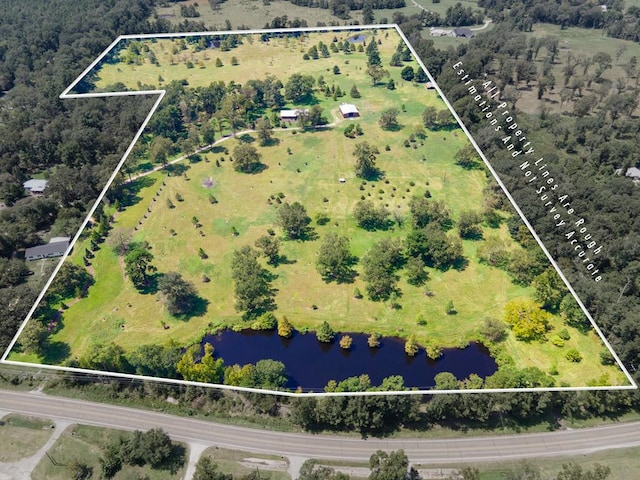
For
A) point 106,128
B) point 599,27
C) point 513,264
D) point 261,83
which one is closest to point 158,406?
point 513,264

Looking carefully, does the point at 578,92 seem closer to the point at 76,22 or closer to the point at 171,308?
the point at 171,308

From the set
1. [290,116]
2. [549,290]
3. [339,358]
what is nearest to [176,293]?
[339,358]

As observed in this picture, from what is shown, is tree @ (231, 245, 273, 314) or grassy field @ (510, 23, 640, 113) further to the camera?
grassy field @ (510, 23, 640, 113)

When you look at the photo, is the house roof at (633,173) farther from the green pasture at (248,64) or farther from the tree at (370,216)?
the green pasture at (248,64)

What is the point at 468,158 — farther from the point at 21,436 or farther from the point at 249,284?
the point at 21,436

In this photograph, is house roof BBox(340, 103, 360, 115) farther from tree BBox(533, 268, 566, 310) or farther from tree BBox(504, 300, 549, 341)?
tree BBox(504, 300, 549, 341)

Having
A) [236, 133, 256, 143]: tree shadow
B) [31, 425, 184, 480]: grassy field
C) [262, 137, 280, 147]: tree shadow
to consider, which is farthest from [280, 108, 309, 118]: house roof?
[31, 425, 184, 480]: grassy field
